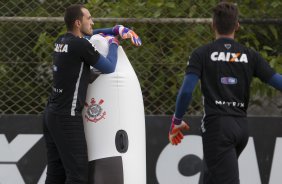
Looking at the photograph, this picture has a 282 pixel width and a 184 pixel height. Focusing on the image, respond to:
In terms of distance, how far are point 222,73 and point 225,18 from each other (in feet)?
1.21

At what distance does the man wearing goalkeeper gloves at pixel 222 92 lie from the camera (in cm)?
597

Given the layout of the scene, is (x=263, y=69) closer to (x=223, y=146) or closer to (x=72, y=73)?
(x=223, y=146)

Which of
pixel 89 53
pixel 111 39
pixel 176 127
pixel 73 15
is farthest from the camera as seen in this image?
pixel 111 39

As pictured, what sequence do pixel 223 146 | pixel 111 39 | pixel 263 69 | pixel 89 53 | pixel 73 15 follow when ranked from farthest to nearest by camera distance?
pixel 111 39, pixel 73 15, pixel 89 53, pixel 263 69, pixel 223 146

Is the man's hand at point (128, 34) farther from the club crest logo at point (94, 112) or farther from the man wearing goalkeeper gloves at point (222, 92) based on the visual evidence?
the man wearing goalkeeper gloves at point (222, 92)

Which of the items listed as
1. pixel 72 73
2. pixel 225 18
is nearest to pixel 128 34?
pixel 72 73

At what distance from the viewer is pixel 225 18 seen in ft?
19.8

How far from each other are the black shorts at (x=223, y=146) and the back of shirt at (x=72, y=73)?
1.03 metres

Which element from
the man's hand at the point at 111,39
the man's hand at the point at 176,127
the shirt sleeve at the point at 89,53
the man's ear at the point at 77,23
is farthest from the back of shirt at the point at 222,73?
the man's ear at the point at 77,23

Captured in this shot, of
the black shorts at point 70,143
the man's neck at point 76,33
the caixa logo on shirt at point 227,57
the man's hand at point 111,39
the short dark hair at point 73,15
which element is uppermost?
the short dark hair at point 73,15

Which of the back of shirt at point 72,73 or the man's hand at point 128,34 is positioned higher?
the man's hand at point 128,34

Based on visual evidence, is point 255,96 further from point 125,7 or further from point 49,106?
point 49,106

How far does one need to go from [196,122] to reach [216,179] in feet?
5.71

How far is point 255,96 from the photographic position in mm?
7902
